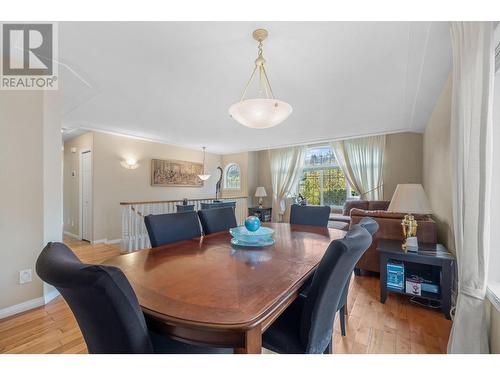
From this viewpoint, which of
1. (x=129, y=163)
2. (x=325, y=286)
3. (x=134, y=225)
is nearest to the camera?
(x=325, y=286)

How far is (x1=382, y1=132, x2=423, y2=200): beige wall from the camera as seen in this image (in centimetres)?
468

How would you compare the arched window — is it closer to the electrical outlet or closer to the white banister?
the white banister

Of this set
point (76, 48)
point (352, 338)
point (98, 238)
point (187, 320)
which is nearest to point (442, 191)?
point (352, 338)

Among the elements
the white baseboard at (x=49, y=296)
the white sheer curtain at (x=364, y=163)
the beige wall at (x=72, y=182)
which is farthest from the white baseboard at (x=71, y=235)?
the white sheer curtain at (x=364, y=163)

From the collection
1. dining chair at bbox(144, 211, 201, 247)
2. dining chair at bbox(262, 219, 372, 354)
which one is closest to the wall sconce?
dining chair at bbox(144, 211, 201, 247)

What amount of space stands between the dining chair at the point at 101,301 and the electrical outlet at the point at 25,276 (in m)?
1.93

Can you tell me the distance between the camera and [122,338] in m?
0.69

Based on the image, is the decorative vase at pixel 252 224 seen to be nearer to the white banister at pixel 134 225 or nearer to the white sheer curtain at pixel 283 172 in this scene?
the white banister at pixel 134 225

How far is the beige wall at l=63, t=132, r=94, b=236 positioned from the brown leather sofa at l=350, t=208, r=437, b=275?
17.8ft

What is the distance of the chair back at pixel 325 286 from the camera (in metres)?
0.93

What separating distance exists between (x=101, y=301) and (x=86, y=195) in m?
5.00

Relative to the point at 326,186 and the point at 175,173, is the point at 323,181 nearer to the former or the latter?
the point at 326,186

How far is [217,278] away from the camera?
1.04 meters

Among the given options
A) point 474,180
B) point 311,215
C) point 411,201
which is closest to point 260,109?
point 474,180
